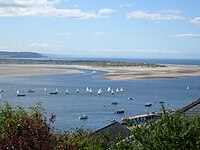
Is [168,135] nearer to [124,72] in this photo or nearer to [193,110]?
[193,110]

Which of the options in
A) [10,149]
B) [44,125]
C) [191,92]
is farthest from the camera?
[191,92]

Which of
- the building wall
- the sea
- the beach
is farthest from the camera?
the beach

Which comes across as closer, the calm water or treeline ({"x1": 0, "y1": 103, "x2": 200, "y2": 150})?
treeline ({"x1": 0, "y1": 103, "x2": 200, "y2": 150})

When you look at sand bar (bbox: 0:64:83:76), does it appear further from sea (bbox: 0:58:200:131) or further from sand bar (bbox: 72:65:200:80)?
sea (bbox: 0:58:200:131)

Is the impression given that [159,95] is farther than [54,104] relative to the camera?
Yes

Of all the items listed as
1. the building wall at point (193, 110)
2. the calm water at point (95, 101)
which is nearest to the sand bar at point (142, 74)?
the calm water at point (95, 101)

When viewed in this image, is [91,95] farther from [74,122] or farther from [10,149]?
[10,149]

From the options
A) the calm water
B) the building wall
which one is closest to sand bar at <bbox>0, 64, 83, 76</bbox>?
the calm water

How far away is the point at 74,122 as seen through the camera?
46.8 m

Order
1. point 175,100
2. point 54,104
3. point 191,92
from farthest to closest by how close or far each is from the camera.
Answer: point 191,92 → point 175,100 → point 54,104

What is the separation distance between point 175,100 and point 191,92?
565 inches

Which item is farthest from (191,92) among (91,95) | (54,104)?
(54,104)

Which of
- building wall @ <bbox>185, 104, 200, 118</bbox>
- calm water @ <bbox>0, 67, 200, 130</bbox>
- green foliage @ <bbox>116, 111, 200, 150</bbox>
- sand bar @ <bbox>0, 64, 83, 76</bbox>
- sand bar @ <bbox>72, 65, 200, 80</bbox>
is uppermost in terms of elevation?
green foliage @ <bbox>116, 111, 200, 150</bbox>

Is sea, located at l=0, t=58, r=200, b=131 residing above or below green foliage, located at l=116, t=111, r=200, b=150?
below
